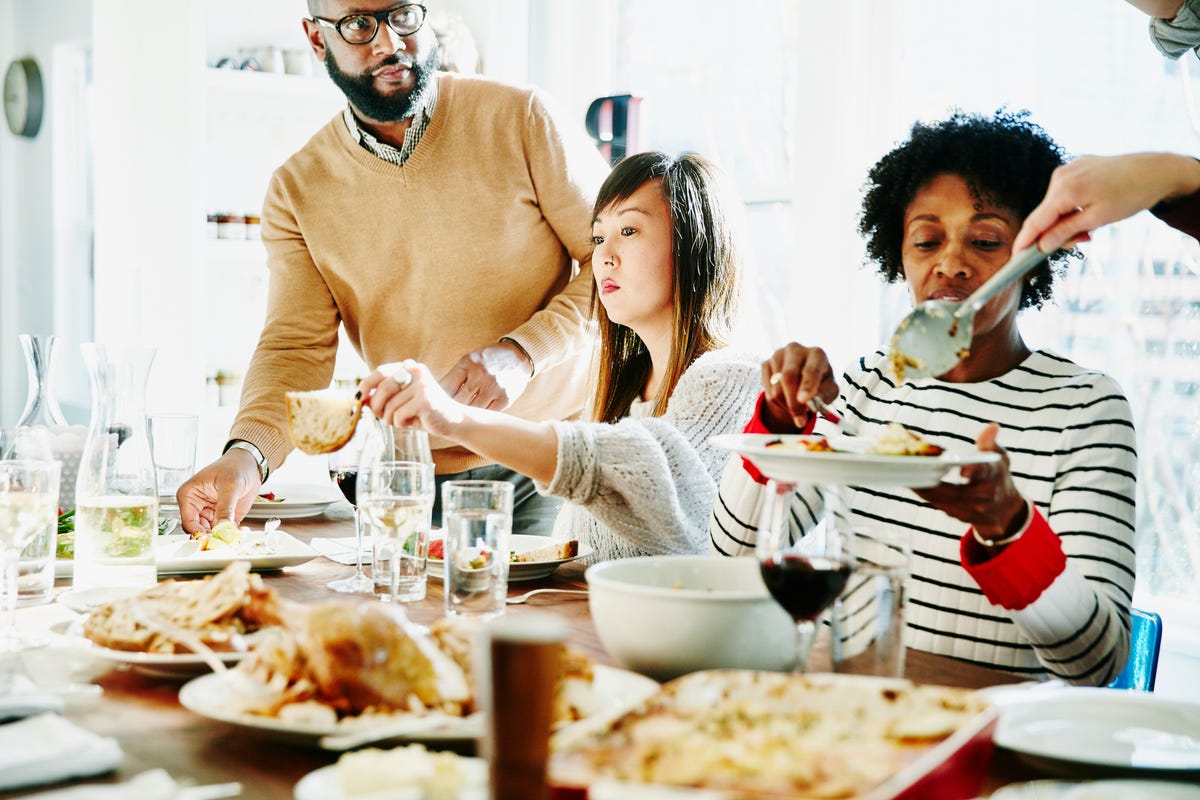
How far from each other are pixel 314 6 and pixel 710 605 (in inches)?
83.9

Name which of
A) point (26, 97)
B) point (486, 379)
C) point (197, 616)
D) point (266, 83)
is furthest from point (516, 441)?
point (26, 97)

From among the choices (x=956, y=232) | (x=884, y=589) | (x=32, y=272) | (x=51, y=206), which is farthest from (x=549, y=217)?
(x=32, y=272)

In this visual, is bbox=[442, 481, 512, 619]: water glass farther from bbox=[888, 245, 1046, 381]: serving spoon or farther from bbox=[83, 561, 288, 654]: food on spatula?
bbox=[888, 245, 1046, 381]: serving spoon

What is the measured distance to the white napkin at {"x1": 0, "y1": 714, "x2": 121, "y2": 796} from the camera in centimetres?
81

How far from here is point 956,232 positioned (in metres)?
1.69

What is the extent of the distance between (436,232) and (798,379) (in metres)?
1.52

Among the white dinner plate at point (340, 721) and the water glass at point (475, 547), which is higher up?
the water glass at point (475, 547)

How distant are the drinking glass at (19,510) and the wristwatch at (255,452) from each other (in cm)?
94

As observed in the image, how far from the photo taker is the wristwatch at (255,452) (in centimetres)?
232

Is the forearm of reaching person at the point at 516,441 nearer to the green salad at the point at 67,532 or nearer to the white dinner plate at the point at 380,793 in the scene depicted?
the green salad at the point at 67,532

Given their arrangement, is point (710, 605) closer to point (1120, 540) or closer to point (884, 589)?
point (884, 589)

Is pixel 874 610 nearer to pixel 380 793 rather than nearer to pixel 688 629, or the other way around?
pixel 688 629

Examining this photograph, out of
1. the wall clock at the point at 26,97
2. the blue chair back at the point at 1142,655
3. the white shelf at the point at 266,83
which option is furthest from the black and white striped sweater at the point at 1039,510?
the wall clock at the point at 26,97

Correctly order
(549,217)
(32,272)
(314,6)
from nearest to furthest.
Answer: (314,6), (549,217), (32,272)
